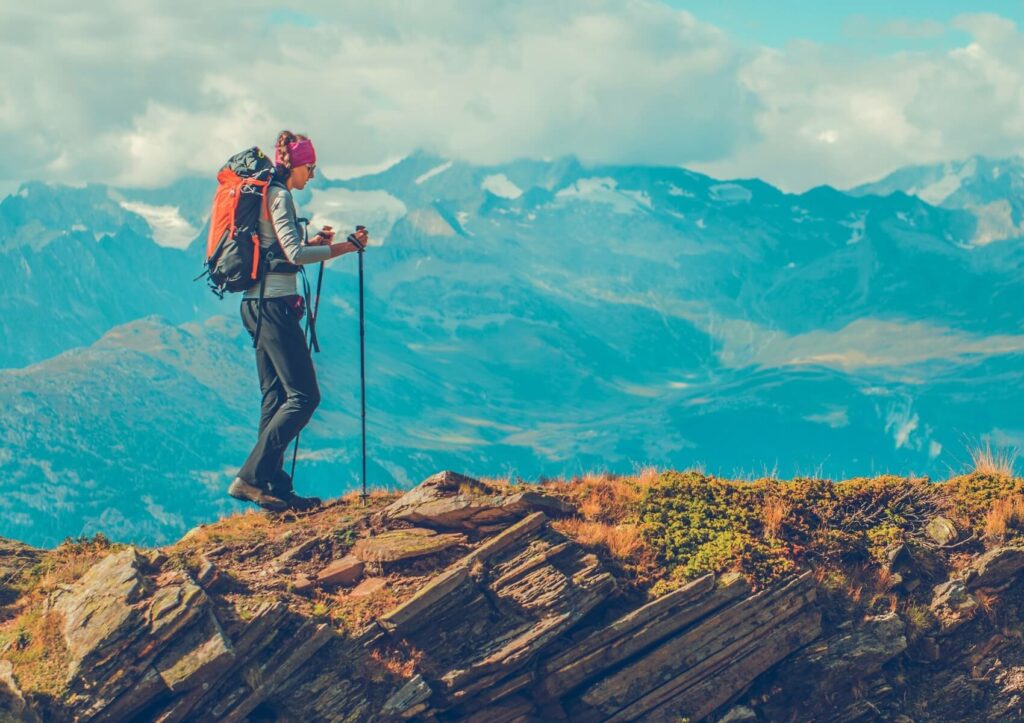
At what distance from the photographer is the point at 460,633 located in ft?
61.4

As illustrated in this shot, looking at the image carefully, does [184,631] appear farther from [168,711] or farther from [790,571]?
[790,571]

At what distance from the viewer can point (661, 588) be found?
19.8m

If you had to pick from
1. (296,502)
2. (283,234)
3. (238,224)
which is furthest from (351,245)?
(296,502)

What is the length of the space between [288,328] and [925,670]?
1126cm

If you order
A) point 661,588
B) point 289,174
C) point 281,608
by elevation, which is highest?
point 289,174

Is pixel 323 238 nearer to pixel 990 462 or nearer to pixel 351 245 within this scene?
pixel 351 245

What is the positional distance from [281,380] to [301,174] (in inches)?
134

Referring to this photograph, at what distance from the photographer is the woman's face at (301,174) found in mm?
21625

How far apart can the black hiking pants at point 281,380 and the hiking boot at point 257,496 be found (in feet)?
0.31

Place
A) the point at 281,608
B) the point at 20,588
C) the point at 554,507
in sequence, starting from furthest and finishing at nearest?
the point at 554,507 < the point at 20,588 < the point at 281,608

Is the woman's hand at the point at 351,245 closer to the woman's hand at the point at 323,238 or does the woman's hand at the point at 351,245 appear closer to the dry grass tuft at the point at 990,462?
the woman's hand at the point at 323,238

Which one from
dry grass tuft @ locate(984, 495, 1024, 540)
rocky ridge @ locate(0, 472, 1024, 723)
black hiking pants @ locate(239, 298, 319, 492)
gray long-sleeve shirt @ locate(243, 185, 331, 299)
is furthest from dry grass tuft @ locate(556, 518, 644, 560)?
dry grass tuft @ locate(984, 495, 1024, 540)

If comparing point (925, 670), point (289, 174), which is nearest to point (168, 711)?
point (289, 174)

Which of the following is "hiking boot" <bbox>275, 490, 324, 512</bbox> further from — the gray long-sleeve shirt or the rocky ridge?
the gray long-sleeve shirt
